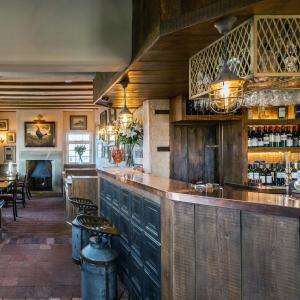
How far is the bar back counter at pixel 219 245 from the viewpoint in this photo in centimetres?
211

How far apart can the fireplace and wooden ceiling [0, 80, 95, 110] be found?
7.78 feet

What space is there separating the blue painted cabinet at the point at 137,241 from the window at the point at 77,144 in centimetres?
849

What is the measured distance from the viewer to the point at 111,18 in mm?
3980

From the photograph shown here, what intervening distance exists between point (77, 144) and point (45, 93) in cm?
445

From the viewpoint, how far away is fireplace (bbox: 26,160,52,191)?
42.9 ft

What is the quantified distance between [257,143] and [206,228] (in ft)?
11.7

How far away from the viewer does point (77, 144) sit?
13250 millimetres

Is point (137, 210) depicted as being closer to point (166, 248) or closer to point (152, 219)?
point (152, 219)

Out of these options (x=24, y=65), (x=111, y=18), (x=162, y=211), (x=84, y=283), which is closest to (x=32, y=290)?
(x=84, y=283)

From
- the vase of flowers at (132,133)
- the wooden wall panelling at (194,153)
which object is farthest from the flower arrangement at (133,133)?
the wooden wall panelling at (194,153)

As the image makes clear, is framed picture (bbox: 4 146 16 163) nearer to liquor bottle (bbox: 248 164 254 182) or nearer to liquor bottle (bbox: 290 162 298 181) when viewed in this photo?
liquor bottle (bbox: 248 164 254 182)

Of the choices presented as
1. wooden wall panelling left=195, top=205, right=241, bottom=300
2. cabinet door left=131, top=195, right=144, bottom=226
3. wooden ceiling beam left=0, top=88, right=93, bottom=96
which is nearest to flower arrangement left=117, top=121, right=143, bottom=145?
wooden ceiling beam left=0, top=88, right=93, bottom=96

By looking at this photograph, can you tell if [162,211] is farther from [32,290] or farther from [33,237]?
[33,237]

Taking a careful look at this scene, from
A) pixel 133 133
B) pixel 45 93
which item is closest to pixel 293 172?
pixel 133 133
